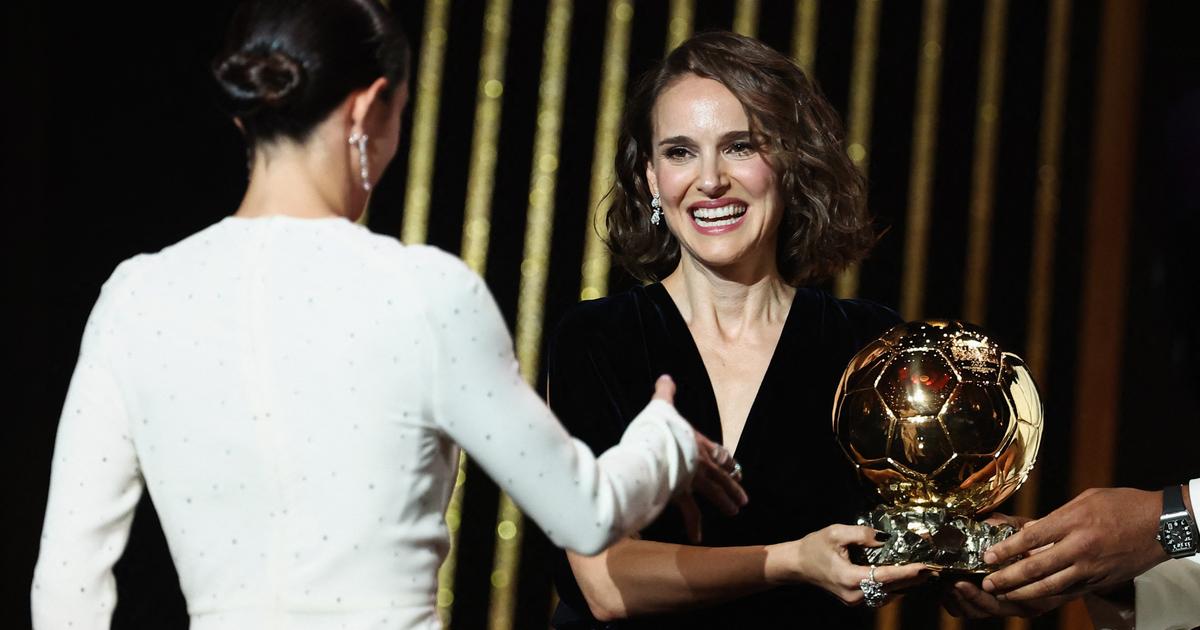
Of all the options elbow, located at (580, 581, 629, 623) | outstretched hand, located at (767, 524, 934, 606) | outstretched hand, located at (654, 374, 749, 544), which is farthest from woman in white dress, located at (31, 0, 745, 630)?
elbow, located at (580, 581, 629, 623)

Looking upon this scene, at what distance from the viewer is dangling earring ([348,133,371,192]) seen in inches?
46.4

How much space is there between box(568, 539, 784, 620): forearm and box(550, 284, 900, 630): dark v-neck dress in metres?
0.04

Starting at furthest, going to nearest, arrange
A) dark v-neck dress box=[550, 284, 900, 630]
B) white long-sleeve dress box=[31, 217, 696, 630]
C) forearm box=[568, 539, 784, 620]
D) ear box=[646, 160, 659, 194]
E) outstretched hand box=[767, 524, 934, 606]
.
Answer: ear box=[646, 160, 659, 194], dark v-neck dress box=[550, 284, 900, 630], forearm box=[568, 539, 784, 620], outstretched hand box=[767, 524, 934, 606], white long-sleeve dress box=[31, 217, 696, 630]

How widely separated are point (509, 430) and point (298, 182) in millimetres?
278

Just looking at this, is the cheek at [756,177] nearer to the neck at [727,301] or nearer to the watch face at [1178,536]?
the neck at [727,301]

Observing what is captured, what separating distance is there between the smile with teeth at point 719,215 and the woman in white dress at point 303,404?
66 cm

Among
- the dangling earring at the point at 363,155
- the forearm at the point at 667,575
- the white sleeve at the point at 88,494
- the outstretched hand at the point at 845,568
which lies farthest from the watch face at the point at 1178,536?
the white sleeve at the point at 88,494

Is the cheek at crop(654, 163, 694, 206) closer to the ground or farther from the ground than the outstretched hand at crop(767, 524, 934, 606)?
farther from the ground

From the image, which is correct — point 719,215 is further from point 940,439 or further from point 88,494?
point 88,494

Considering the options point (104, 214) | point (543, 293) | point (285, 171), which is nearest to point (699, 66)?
point (285, 171)

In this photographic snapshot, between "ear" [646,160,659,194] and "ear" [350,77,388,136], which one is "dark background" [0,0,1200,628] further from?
"ear" [350,77,388,136]

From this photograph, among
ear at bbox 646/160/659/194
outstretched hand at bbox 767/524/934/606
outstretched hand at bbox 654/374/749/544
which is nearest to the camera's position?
outstretched hand at bbox 654/374/749/544

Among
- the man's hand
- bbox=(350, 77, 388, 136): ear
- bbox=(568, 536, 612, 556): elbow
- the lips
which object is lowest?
the man's hand

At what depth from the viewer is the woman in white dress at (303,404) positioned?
1109 mm
